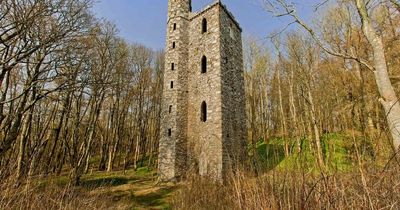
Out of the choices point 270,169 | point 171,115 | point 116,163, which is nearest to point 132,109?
point 116,163

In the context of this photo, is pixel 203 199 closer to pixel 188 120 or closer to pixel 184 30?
pixel 188 120

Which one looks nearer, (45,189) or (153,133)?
(45,189)

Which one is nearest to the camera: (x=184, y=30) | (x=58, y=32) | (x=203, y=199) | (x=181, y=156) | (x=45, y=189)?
(x=45, y=189)

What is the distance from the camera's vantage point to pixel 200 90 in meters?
15.0

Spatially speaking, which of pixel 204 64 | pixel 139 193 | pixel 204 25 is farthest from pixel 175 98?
pixel 139 193

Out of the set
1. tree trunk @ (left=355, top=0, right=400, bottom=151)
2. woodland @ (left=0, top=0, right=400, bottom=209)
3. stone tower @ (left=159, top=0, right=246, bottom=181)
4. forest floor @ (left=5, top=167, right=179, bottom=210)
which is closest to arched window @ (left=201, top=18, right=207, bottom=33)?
stone tower @ (left=159, top=0, right=246, bottom=181)

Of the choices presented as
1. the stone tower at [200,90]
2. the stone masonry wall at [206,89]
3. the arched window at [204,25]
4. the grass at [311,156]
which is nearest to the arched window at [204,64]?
the stone tower at [200,90]

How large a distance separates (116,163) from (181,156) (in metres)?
11.2

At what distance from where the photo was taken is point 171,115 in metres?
14.7

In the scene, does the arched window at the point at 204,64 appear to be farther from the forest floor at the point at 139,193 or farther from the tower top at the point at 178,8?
the forest floor at the point at 139,193

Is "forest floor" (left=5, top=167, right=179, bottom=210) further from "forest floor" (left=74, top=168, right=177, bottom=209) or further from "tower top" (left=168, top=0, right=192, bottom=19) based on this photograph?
"tower top" (left=168, top=0, right=192, bottom=19)

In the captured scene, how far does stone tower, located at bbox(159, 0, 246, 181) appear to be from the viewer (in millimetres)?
13711

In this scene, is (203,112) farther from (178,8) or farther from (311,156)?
(311,156)

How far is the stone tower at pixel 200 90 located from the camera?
13.7m
